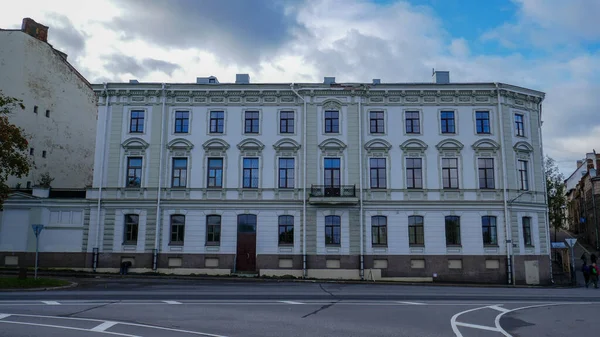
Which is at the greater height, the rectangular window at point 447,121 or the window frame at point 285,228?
the rectangular window at point 447,121

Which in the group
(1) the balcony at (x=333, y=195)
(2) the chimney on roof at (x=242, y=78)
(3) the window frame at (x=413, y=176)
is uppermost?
(2) the chimney on roof at (x=242, y=78)

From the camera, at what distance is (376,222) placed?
3105cm

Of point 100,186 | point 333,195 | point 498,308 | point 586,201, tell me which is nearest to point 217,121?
point 100,186

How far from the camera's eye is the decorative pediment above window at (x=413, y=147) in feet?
104

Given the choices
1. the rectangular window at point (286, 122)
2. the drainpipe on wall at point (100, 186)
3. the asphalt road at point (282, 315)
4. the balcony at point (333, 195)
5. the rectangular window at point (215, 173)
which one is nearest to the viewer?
the asphalt road at point (282, 315)

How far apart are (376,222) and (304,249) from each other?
482cm

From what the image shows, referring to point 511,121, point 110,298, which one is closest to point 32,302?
point 110,298

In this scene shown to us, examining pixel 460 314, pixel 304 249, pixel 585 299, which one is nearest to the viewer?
pixel 460 314

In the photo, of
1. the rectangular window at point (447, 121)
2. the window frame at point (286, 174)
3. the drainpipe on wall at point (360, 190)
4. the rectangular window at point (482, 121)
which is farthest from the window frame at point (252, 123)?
the rectangular window at point (482, 121)

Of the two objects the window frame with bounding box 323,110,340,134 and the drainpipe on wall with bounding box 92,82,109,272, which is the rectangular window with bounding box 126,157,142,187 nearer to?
the drainpipe on wall with bounding box 92,82,109,272

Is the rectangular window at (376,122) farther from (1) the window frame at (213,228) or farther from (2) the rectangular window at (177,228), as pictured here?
(2) the rectangular window at (177,228)

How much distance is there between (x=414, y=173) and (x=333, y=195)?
5425mm

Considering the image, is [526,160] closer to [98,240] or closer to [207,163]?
[207,163]

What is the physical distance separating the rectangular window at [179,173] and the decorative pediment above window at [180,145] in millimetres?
712
